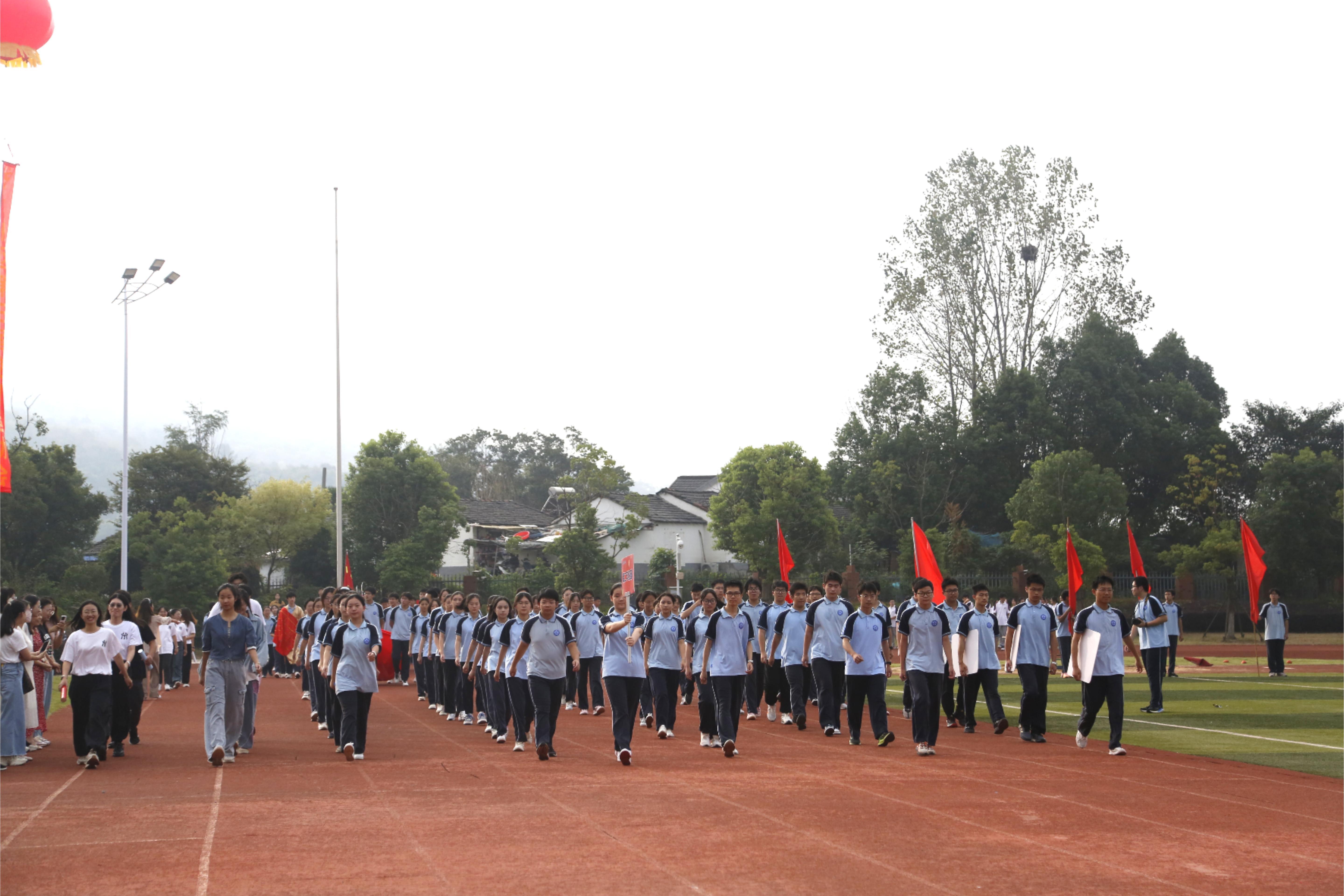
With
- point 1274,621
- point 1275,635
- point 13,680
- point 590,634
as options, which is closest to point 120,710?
point 13,680

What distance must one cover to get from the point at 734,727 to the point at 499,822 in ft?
16.8

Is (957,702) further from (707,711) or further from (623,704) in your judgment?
(623,704)

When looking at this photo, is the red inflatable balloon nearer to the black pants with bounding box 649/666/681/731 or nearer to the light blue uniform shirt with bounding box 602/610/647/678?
the light blue uniform shirt with bounding box 602/610/647/678

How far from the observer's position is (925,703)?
13945mm

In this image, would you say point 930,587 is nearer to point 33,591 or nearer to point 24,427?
point 33,591

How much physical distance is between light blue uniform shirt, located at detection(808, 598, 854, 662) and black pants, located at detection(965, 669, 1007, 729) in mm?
1785

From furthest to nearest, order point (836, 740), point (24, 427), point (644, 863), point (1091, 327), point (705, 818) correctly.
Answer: point (24, 427) < point (1091, 327) < point (836, 740) < point (705, 818) < point (644, 863)

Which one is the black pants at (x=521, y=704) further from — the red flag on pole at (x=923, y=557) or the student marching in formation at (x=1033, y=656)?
the red flag on pole at (x=923, y=557)

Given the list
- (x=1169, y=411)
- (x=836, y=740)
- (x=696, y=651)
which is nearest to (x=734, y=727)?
(x=836, y=740)

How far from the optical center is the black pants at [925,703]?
13.9m

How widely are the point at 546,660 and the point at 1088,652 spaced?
5.97 meters

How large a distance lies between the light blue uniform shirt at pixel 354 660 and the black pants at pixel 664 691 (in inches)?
149

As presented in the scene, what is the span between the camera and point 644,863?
26.3 feet

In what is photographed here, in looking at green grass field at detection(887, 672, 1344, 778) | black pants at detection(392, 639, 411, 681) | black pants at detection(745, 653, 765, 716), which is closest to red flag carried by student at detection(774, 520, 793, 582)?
green grass field at detection(887, 672, 1344, 778)
